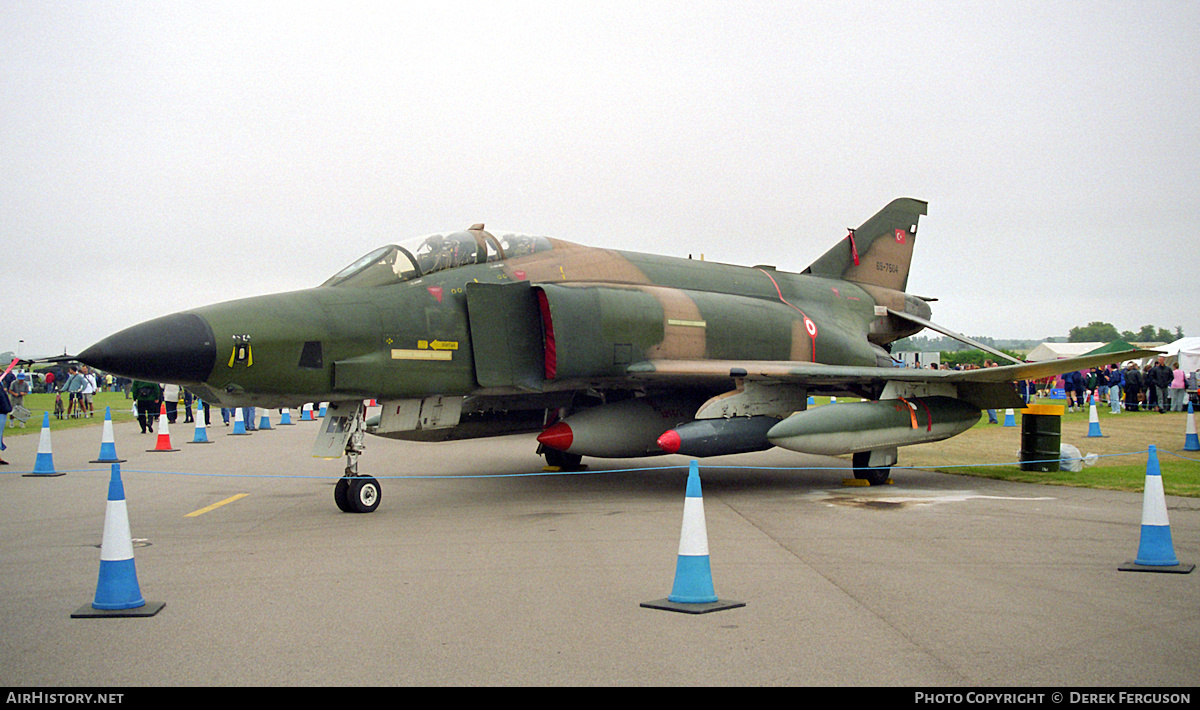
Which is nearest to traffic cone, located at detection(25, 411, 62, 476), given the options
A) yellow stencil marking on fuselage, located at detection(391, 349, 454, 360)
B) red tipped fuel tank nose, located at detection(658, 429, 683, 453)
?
yellow stencil marking on fuselage, located at detection(391, 349, 454, 360)

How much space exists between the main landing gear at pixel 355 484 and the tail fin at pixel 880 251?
28.4ft

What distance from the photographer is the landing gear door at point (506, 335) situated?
975 cm

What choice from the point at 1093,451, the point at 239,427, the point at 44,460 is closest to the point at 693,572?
the point at 44,460

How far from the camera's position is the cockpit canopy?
9602 millimetres

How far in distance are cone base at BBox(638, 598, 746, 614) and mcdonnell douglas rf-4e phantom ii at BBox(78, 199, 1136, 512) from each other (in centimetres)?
461

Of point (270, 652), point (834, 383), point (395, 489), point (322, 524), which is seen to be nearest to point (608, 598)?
point (270, 652)

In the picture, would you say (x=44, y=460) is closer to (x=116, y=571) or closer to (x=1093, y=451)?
(x=116, y=571)

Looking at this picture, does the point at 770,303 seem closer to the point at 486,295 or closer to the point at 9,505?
the point at 486,295

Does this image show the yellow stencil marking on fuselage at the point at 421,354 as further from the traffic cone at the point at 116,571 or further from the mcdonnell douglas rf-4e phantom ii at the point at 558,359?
the traffic cone at the point at 116,571

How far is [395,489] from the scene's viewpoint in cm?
1112

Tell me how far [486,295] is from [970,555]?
539cm

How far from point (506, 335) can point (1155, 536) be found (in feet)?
20.3

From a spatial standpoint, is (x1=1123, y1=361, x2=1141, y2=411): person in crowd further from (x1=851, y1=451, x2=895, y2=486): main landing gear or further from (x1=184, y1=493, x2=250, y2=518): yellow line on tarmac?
(x1=184, y1=493, x2=250, y2=518): yellow line on tarmac

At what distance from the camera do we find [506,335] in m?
9.92
